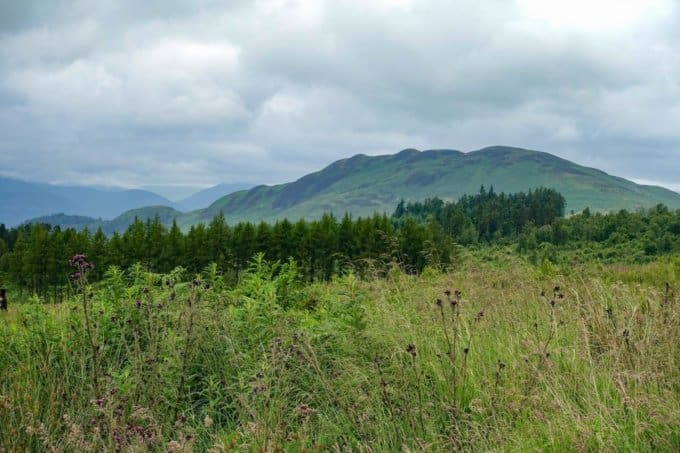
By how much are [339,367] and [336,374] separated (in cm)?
14

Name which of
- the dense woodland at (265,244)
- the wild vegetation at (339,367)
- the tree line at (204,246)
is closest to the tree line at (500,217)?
the dense woodland at (265,244)

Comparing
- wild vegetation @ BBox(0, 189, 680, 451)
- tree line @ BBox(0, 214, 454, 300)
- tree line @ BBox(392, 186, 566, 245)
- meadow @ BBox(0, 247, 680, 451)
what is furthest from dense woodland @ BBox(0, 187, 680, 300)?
meadow @ BBox(0, 247, 680, 451)

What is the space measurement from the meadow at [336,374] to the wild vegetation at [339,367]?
30 millimetres

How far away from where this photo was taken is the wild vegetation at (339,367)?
12.5ft

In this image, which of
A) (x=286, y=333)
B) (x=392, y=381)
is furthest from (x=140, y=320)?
(x=392, y=381)

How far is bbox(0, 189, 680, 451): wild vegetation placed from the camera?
150 inches

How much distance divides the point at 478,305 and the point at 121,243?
69388 mm

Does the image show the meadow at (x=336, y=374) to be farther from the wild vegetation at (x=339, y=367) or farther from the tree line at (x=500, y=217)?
the tree line at (x=500, y=217)

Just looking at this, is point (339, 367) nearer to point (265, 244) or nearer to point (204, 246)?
point (265, 244)

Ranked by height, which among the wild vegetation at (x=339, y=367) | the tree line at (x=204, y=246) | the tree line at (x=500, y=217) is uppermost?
the tree line at (x=500, y=217)

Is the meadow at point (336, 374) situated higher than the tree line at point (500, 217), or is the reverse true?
the tree line at point (500, 217)

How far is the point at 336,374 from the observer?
541 cm

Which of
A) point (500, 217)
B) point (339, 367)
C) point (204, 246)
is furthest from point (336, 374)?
point (500, 217)

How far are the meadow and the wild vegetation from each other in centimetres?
3
